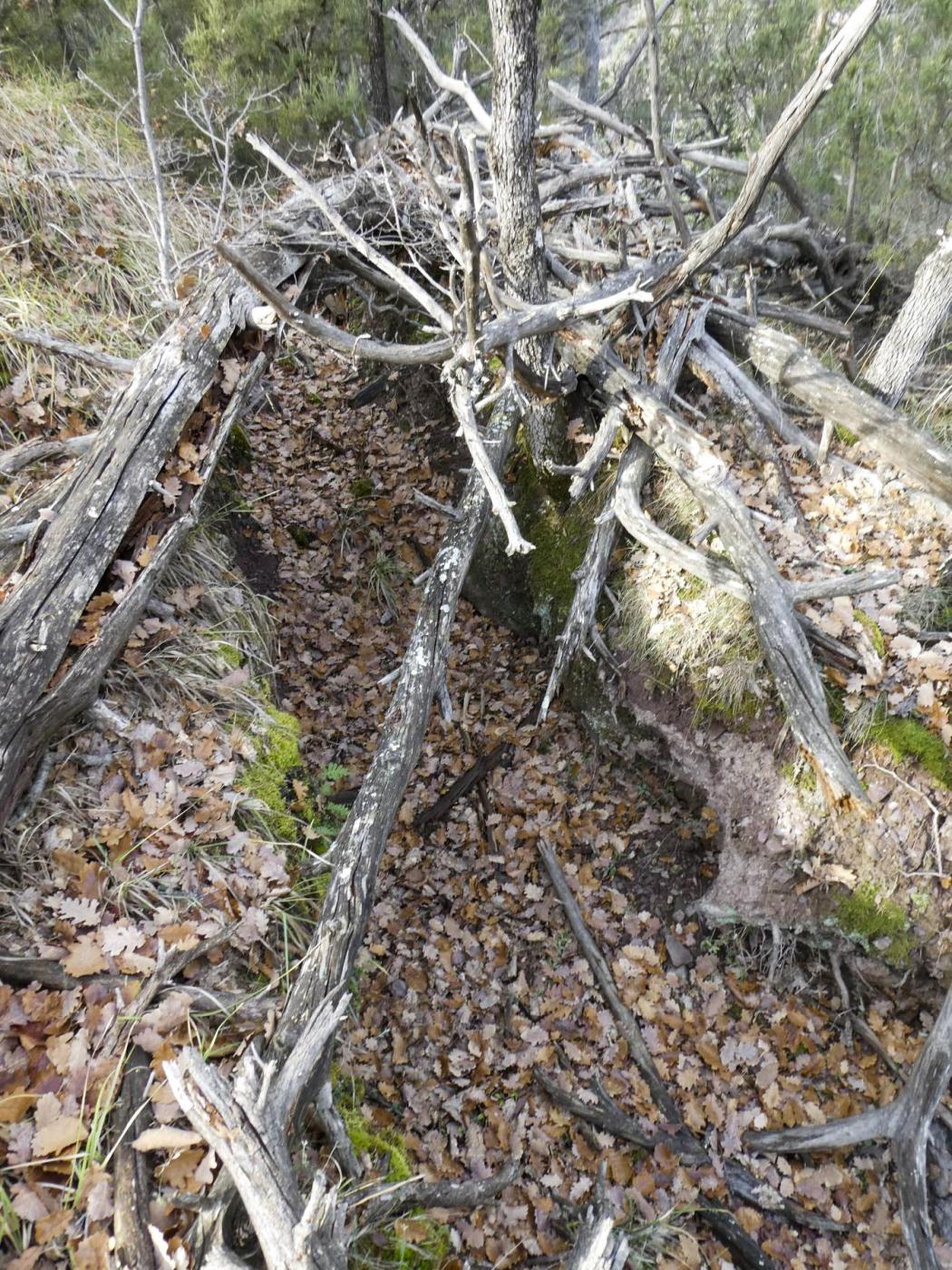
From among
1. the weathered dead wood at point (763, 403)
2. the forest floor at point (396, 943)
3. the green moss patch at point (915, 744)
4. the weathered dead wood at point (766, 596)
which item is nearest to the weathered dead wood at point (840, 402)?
the weathered dead wood at point (763, 403)

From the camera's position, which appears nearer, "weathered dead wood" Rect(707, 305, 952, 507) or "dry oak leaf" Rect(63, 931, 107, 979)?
"dry oak leaf" Rect(63, 931, 107, 979)

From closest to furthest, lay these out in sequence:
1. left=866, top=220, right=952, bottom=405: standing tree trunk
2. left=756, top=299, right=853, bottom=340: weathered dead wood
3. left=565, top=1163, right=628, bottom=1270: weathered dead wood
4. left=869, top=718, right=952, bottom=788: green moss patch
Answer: left=565, top=1163, right=628, bottom=1270: weathered dead wood → left=869, top=718, right=952, bottom=788: green moss patch → left=866, top=220, right=952, bottom=405: standing tree trunk → left=756, top=299, right=853, bottom=340: weathered dead wood

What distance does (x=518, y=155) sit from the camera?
4.20 meters

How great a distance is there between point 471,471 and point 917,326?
3.17 m

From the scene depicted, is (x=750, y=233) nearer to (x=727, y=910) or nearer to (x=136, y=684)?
(x=727, y=910)

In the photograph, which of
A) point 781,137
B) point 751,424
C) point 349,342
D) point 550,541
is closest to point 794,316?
point 751,424

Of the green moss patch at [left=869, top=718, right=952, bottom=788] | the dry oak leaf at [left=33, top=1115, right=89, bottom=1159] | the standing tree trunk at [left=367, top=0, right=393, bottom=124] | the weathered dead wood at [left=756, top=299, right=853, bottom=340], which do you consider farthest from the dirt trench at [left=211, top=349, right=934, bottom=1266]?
the standing tree trunk at [left=367, top=0, right=393, bottom=124]

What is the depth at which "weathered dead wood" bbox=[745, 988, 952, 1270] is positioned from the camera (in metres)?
3.43

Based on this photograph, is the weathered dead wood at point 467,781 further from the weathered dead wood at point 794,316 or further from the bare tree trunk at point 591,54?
the bare tree trunk at point 591,54

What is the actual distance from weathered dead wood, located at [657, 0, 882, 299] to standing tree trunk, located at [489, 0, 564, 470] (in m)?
0.92

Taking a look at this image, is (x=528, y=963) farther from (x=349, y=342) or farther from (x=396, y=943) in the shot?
(x=349, y=342)

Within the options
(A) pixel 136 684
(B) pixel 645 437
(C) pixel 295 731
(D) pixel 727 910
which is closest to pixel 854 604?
(B) pixel 645 437

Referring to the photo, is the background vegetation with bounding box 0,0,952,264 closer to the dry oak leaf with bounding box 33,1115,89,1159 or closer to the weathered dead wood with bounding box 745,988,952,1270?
the weathered dead wood with bounding box 745,988,952,1270

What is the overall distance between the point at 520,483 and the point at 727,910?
3.52 m
